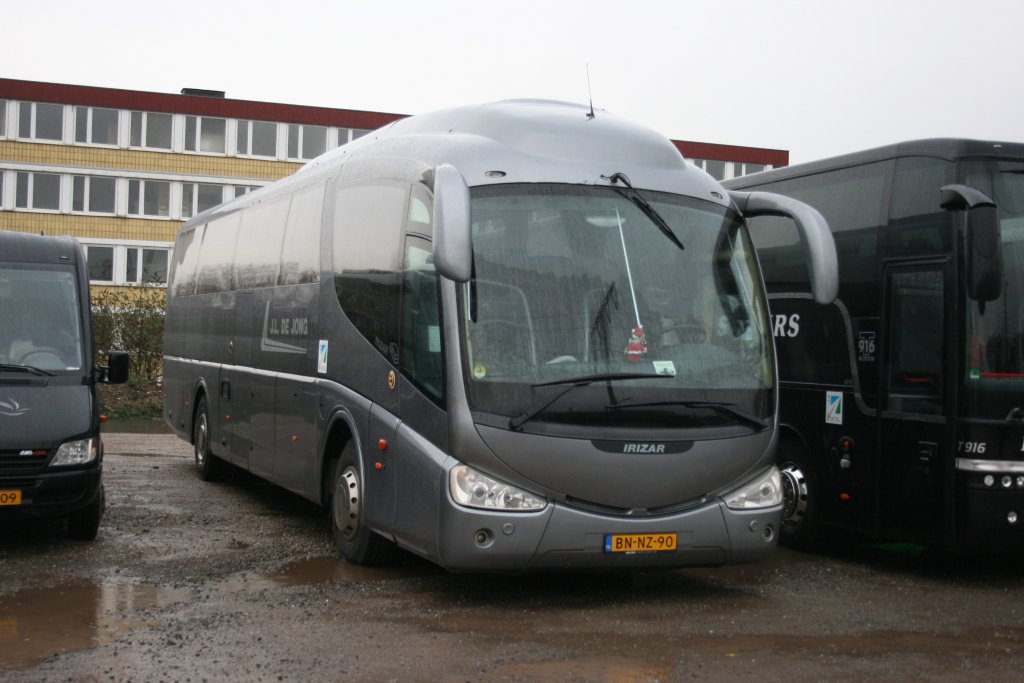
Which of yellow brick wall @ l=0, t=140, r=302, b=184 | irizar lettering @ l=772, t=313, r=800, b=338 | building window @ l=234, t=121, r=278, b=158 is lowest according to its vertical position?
irizar lettering @ l=772, t=313, r=800, b=338

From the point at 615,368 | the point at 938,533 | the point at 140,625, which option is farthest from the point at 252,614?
the point at 938,533

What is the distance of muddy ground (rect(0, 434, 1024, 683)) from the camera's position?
286 inches

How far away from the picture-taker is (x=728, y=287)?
30.9ft

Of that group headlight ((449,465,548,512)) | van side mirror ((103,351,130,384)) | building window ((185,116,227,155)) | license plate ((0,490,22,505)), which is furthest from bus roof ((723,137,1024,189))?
building window ((185,116,227,155))

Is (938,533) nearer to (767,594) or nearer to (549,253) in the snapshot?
(767,594)

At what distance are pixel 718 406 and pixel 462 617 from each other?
221 centimetres

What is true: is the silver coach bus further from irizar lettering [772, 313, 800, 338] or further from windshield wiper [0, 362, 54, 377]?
windshield wiper [0, 362, 54, 377]

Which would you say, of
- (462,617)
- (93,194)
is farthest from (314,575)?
(93,194)

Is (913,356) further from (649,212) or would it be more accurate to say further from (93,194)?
(93,194)

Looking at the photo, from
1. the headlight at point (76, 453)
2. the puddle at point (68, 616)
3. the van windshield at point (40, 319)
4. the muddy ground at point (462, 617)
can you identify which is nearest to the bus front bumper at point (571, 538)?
the muddy ground at point (462, 617)

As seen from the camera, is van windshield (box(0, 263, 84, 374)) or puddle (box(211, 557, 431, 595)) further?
van windshield (box(0, 263, 84, 374))

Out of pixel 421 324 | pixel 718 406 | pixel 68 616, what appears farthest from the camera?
pixel 421 324

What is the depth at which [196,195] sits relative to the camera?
60.8 meters

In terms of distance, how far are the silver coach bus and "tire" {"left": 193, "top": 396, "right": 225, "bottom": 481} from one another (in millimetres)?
5870
